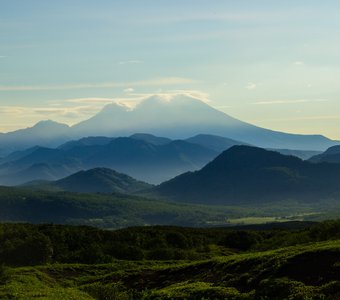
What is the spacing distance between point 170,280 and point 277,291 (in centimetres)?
2245

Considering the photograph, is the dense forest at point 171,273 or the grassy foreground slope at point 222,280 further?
the dense forest at point 171,273

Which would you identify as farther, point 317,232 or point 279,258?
point 317,232

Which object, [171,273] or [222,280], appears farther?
[171,273]

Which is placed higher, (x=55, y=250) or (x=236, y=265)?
(x=236, y=265)

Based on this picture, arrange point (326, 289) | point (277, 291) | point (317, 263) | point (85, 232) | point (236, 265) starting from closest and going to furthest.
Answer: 1. point (326, 289)
2. point (277, 291)
3. point (317, 263)
4. point (236, 265)
5. point (85, 232)

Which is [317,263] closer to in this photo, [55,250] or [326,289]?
[326,289]

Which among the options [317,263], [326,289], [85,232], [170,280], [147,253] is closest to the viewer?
[326,289]

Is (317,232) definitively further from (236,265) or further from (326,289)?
(326,289)

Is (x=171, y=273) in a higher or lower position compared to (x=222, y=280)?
lower

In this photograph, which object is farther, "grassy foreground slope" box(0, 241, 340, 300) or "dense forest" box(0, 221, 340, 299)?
"dense forest" box(0, 221, 340, 299)

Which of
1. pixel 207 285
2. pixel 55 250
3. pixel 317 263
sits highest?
pixel 317 263

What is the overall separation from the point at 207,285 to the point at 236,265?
285 inches

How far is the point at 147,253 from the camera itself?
373 ft

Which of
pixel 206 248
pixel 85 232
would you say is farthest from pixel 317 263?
pixel 85 232
